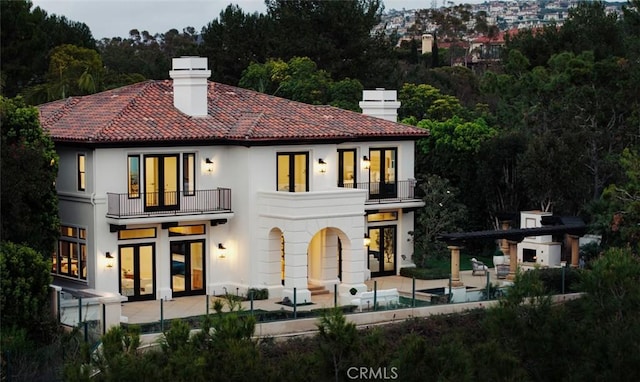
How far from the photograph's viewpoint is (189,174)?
39.0 meters

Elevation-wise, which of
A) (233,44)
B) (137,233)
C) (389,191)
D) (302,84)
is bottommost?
(137,233)

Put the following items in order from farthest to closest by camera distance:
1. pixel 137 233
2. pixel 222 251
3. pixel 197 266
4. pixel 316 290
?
pixel 316 290 → pixel 222 251 → pixel 197 266 → pixel 137 233

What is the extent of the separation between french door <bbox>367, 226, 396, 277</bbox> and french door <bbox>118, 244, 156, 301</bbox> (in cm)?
788

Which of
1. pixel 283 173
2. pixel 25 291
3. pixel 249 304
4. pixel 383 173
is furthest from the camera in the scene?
pixel 383 173

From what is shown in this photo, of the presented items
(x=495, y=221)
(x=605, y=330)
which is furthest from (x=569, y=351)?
(x=495, y=221)

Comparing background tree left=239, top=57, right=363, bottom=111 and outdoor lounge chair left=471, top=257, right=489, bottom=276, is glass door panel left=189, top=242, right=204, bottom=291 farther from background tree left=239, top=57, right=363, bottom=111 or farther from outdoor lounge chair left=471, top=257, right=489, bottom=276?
background tree left=239, top=57, right=363, bottom=111

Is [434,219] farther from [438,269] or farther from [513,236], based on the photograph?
[513,236]

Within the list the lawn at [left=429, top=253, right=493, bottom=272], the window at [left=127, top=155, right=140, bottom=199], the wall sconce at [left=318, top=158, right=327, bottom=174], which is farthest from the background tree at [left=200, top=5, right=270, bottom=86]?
the window at [left=127, top=155, right=140, bottom=199]

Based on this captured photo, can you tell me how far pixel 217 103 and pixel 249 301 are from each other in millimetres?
7205

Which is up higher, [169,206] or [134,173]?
[134,173]

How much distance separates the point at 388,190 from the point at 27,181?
12702 mm

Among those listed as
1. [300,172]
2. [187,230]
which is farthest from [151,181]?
A: [300,172]

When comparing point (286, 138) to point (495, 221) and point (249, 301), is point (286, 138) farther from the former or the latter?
point (495, 221)

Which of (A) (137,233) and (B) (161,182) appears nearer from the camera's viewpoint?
(A) (137,233)
